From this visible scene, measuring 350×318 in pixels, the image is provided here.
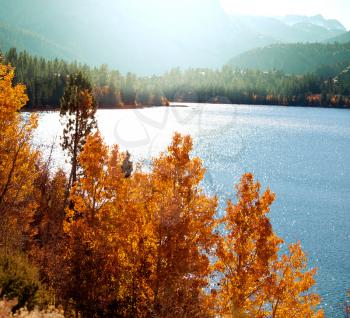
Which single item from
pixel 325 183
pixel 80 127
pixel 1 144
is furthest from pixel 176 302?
pixel 325 183

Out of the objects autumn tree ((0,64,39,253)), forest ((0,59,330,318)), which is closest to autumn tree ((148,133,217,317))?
forest ((0,59,330,318))

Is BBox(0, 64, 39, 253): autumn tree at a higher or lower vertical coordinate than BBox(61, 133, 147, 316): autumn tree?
higher

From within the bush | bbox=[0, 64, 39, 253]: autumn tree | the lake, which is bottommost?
the lake

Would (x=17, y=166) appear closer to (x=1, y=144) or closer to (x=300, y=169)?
(x=1, y=144)

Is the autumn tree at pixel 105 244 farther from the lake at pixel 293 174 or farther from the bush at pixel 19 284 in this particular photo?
the lake at pixel 293 174

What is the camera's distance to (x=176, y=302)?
1163 inches

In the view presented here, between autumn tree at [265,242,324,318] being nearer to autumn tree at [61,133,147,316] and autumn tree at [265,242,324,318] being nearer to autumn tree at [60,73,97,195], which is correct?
autumn tree at [61,133,147,316]

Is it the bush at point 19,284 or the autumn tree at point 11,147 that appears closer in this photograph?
the bush at point 19,284

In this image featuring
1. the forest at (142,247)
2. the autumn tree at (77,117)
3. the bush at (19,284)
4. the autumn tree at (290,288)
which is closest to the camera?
the bush at (19,284)

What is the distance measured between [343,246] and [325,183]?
47.6 meters

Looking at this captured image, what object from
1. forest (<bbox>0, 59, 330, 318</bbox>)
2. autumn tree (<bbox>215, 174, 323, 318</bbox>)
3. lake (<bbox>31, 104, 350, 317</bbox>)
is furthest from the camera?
lake (<bbox>31, 104, 350, 317</bbox>)

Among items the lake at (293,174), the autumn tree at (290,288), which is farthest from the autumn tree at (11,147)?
the lake at (293,174)

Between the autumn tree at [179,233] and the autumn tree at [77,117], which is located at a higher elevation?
the autumn tree at [77,117]

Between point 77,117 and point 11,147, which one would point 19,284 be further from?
point 77,117
